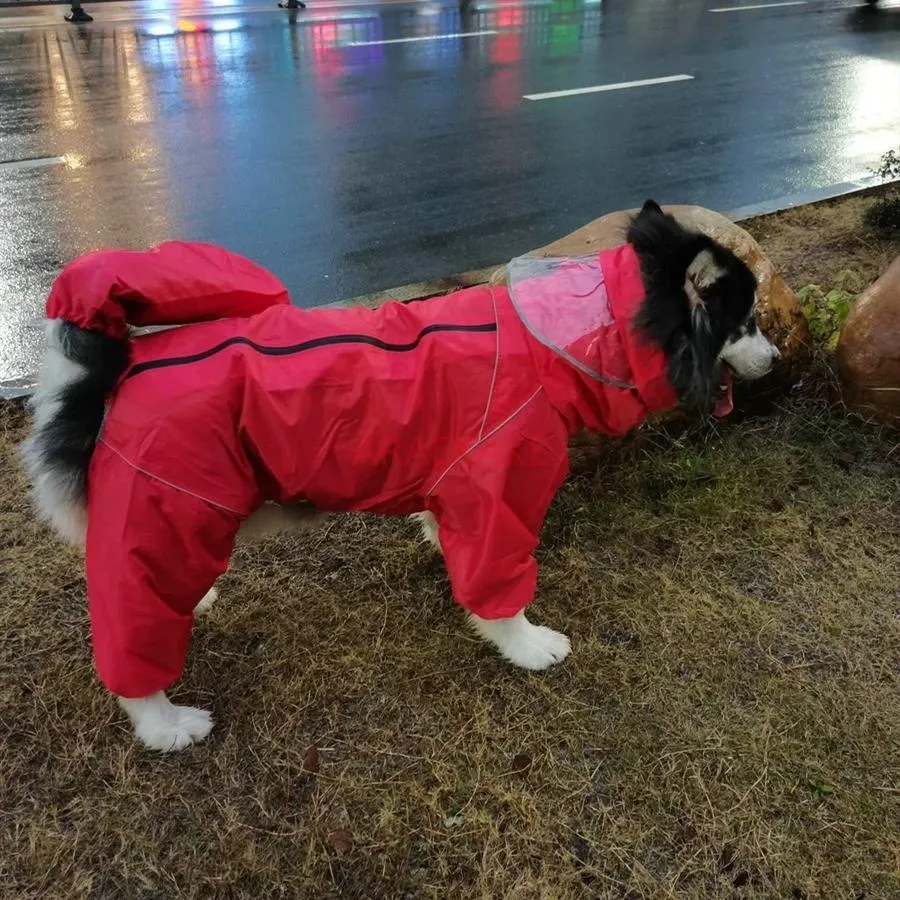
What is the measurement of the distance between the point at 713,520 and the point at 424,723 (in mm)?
1586

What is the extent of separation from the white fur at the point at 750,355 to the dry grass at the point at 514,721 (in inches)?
35.0

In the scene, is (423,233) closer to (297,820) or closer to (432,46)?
(297,820)

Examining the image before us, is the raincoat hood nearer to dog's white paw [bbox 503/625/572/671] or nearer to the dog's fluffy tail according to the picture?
dog's white paw [bbox 503/625/572/671]

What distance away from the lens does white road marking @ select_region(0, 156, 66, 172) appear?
7.33m

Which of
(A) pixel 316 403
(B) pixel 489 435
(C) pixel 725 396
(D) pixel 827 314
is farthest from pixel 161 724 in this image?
(D) pixel 827 314

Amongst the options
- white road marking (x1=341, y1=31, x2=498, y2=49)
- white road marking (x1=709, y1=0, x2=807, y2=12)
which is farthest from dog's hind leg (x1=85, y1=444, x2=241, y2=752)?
white road marking (x1=709, y1=0, x2=807, y2=12)

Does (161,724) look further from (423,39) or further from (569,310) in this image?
(423,39)

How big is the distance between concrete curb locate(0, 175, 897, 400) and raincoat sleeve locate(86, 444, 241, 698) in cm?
194

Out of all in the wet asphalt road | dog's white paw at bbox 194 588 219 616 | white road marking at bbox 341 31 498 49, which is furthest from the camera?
white road marking at bbox 341 31 498 49

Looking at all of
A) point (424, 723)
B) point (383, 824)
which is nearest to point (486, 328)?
point (424, 723)

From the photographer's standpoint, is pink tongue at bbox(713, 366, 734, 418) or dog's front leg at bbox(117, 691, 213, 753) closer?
dog's front leg at bbox(117, 691, 213, 753)

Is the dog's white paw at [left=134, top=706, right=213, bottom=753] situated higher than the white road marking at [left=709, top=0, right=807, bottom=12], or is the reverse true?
the white road marking at [left=709, top=0, right=807, bottom=12]

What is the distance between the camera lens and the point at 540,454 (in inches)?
96.9

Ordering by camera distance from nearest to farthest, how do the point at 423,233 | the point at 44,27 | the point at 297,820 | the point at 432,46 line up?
the point at 297,820 < the point at 423,233 < the point at 432,46 < the point at 44,27
